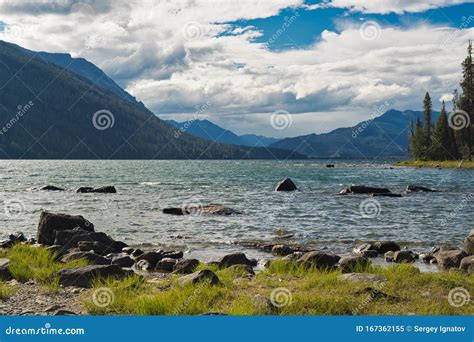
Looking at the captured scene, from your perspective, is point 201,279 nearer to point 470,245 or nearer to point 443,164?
point 470,245

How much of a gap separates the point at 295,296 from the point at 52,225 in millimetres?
16858

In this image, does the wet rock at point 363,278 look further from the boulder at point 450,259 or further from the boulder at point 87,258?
the boulder at point 87,258

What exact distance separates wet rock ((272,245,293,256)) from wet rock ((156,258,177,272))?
18.0 ft

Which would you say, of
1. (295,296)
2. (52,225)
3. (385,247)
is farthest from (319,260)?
(52,225)

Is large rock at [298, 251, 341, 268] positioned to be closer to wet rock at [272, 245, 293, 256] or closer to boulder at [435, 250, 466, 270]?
wet rock at [272, 245, 293, 256]

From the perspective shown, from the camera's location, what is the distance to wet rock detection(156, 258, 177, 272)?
57.6ft

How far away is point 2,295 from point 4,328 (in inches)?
134

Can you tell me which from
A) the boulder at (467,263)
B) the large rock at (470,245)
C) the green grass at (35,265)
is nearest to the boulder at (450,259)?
the boulder at (467,263)

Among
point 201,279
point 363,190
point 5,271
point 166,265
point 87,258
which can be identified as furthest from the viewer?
point 363,190

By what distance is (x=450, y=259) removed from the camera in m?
18.2

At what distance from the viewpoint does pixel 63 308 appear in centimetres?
1032

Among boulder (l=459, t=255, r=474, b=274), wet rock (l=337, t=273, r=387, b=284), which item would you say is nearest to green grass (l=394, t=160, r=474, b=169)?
boulder (l=459, t=255, r=474, b=274)

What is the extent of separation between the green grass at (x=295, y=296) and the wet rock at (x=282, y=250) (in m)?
6.86

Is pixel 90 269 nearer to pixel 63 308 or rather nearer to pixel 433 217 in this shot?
pixel 63 308
